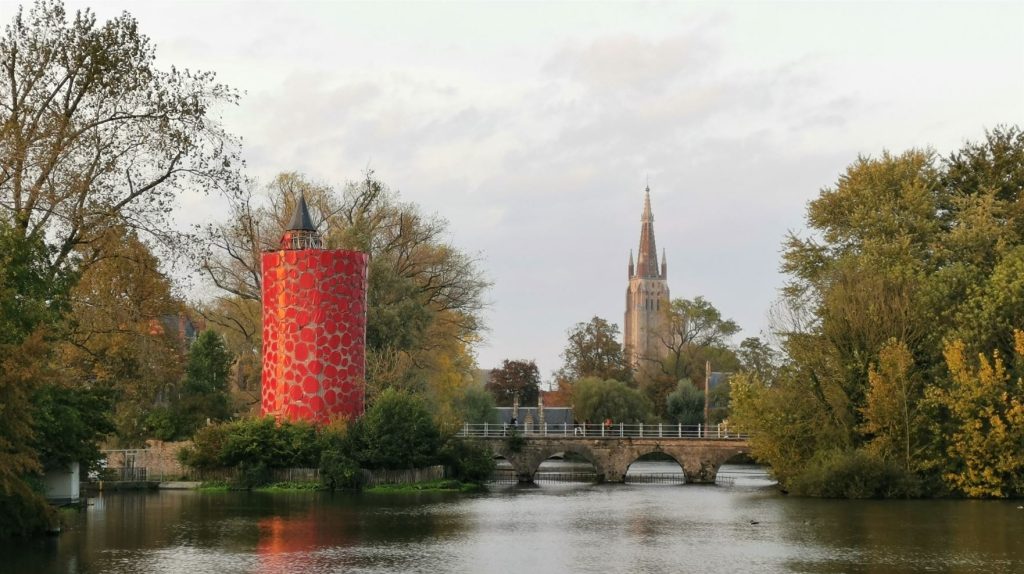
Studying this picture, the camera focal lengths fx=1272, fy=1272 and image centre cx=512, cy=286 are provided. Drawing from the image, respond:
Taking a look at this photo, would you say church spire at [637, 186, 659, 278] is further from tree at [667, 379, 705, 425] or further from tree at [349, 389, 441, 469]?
tree at [349, 389, 441, 469]

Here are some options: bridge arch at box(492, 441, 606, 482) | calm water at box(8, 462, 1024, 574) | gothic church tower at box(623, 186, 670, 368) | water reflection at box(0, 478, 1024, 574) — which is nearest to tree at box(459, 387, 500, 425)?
bridge arch at box(492, 441, 606, 482)

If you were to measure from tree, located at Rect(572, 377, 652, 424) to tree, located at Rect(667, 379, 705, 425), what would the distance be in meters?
2.25

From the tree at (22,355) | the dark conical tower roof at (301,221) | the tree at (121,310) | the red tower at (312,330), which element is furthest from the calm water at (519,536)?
the dark conical tower roof at (301,221)

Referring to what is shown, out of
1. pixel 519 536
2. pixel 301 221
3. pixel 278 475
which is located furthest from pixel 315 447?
pixel 519 536

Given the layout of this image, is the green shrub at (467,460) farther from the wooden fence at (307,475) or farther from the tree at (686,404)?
the tree at (686,404)

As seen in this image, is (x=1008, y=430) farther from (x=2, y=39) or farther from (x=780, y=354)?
(x=2, y=39)

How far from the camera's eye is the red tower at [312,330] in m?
45.3

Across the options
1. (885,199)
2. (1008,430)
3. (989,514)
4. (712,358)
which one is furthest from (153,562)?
(712,358)

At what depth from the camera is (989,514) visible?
1334 inches

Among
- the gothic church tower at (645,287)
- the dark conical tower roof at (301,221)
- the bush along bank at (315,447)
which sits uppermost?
the gothic church tower at (645,287)

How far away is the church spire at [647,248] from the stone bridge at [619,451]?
352 ft

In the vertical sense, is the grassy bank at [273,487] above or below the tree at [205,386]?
below

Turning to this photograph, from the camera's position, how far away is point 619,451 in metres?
55.8

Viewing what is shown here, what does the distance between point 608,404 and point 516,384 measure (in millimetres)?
23990
